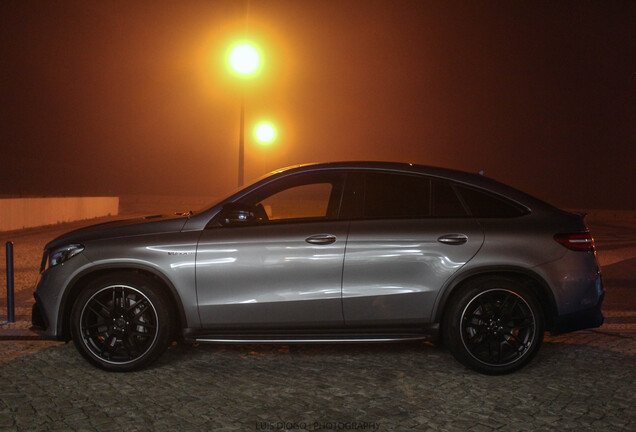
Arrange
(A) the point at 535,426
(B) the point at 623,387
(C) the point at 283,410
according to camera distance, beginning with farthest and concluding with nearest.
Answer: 1. (B) the point at 623,387
2. (C) the point at 283,410
3. (A) the point at 535,426

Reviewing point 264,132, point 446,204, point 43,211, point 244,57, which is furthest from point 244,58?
point 43,211

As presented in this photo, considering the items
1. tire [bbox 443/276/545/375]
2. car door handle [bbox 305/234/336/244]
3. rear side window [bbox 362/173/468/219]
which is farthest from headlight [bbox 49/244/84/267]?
tire [bbox 443/276/545/375]

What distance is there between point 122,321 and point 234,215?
120 centimetres

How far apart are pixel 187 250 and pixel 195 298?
0.38 m

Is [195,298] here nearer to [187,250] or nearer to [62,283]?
[187,250]

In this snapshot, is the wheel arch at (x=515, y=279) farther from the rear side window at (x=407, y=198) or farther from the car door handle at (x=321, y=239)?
the car door handle at (x=321, y=239)

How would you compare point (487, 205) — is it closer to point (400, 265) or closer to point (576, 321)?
point (400, 265)

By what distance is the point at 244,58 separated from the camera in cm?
1520

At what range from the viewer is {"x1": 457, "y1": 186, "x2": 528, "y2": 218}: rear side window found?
5.41 metres

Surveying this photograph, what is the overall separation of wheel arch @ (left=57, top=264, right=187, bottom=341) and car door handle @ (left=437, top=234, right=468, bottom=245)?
6.85ft

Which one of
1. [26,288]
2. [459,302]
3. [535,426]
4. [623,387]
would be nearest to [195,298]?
[459,302]

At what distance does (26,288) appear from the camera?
991cm

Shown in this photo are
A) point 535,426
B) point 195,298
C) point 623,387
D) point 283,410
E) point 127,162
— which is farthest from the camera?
point 127,162

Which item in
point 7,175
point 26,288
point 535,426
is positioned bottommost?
point 535,426
